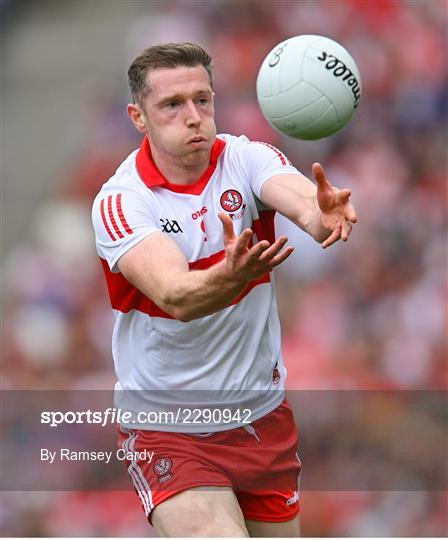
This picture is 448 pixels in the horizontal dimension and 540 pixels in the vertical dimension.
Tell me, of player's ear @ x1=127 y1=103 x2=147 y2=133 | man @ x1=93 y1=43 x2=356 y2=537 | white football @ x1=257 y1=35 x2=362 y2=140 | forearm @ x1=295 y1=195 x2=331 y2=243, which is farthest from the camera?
white football @ x1=257 y1=35 x2=362 y2=140

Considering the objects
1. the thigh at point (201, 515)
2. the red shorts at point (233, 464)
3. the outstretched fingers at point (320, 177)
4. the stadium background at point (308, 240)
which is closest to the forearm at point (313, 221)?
the outstretched fingers at point (320, 177)

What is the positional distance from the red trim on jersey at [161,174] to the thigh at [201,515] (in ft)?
4.19

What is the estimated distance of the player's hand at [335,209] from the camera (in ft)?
13.2

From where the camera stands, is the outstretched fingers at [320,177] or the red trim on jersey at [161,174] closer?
the outstretched fingers at [320,177]

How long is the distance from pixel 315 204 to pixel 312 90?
950 mm

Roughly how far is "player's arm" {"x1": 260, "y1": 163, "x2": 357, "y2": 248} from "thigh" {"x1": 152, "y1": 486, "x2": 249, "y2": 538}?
1.15 m

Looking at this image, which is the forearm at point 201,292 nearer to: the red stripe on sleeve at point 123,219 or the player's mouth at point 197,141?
the red stripe on sleeve at point 123,219

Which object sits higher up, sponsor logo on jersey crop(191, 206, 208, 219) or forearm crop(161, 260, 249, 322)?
sponsor logo on jersey crop(191, 206, 208, 219)

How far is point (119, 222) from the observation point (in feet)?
14.2

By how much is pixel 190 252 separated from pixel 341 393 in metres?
3.99

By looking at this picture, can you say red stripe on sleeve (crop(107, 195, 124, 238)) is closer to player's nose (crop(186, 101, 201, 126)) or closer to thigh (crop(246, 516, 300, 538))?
player's nose (crop(186, 101, 201, 126))

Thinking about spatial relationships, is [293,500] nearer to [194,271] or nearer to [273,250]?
[194,271]

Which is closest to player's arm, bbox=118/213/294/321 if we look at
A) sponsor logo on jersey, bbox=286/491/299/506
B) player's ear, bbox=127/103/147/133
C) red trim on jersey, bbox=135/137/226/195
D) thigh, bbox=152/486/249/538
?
red trim on jersey, bbox=135/137/226/195

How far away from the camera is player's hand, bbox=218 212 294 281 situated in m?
3.61
